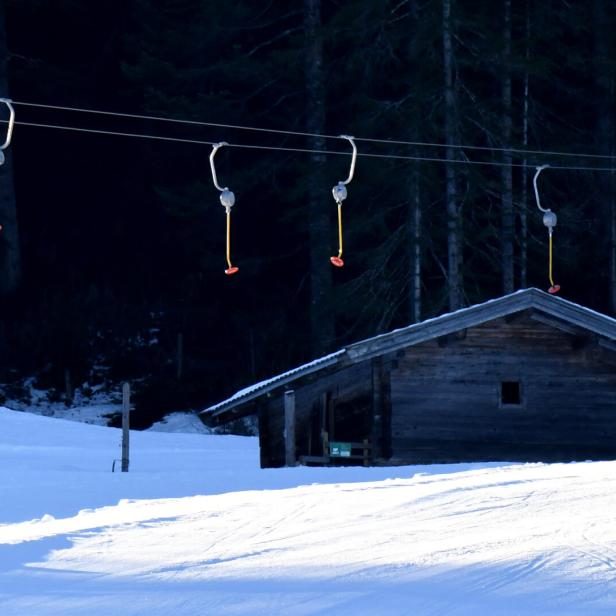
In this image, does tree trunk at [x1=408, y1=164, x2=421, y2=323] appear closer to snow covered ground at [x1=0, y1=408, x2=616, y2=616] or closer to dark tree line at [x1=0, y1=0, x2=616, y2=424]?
dark tree line at [x1=0, y1=0, x2=616, y2=424]

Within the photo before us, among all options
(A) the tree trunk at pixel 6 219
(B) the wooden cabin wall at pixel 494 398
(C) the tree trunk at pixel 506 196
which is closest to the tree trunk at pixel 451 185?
(C) the tree trunk at pixel 506 196

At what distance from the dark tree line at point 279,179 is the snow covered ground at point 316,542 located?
13.3m

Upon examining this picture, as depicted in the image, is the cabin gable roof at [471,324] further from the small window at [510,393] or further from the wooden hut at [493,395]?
the small window at [510,393]

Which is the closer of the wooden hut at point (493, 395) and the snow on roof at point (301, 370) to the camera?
the snow on roof at point (301, 370)

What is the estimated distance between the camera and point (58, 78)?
48.4m

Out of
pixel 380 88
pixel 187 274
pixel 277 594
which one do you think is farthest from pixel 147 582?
pixel 187 274

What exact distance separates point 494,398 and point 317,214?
14922 millimetres

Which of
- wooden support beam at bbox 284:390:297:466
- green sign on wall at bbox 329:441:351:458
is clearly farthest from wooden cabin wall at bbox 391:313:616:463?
wooden support beam at bbox 284:390:297:466

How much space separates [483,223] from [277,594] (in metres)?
30.0

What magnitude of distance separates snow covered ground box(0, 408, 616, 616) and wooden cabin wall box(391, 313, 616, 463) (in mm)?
2158

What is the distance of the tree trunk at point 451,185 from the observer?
3519cm

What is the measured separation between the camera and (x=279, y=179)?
1957 inches

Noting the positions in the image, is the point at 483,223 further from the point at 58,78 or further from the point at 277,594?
the point at 277,594

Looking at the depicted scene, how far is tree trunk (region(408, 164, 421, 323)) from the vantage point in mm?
35750
